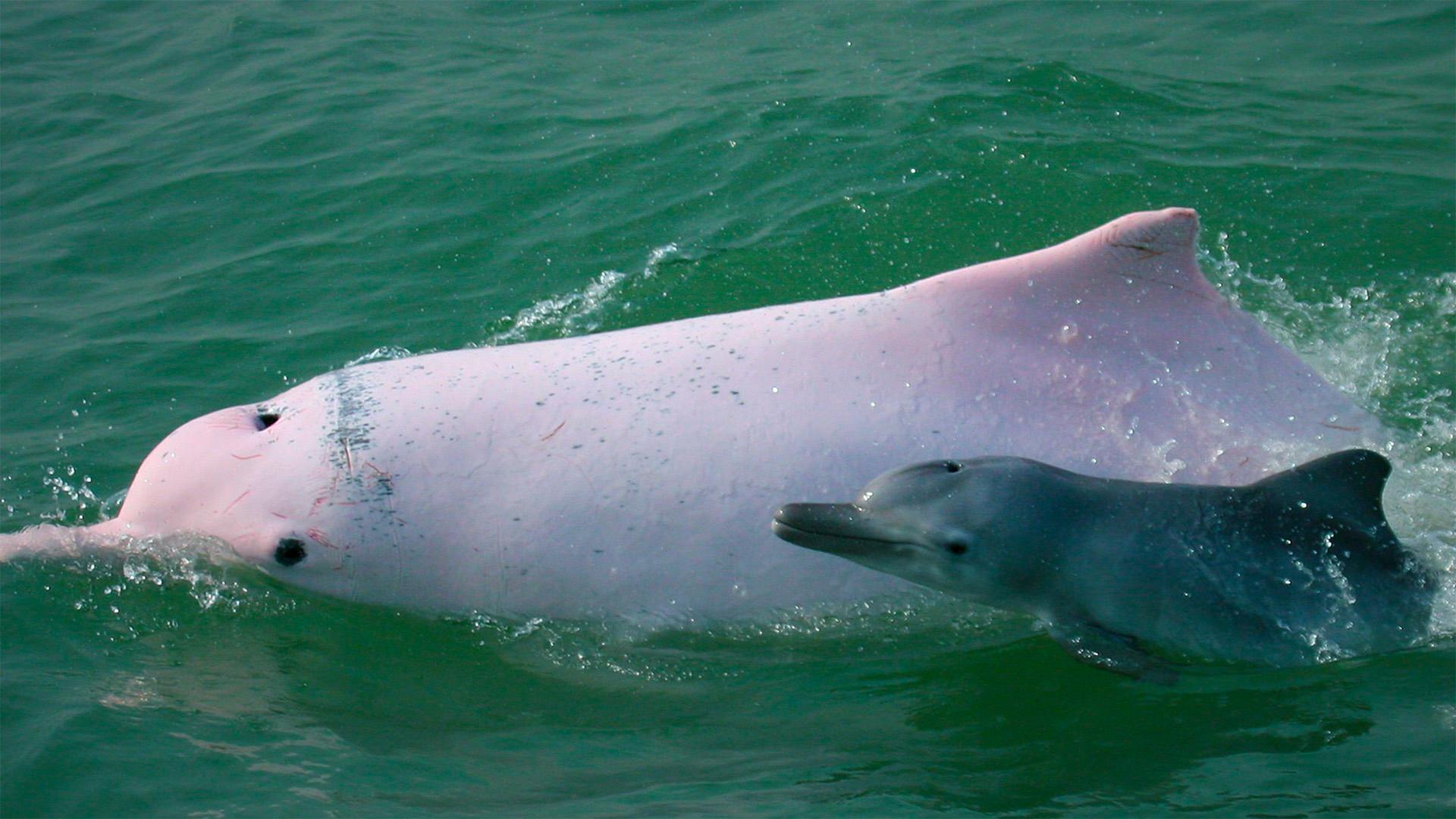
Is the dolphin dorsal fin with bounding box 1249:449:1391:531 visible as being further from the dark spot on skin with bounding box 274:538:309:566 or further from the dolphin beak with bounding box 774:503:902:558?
the dark spot on skin with bounding box 274:538:309:566

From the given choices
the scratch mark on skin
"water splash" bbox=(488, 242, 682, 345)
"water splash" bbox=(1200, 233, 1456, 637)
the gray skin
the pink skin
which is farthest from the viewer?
"water splash" bbox=(488, 242, 682, 345)

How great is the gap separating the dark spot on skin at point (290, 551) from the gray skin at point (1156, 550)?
2.26 metres

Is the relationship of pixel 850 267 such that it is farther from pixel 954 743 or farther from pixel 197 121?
pixel 197 121

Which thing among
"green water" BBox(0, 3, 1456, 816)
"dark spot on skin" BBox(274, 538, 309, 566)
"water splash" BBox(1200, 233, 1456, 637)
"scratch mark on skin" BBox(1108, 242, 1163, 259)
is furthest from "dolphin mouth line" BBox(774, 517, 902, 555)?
"water splash" BBox(1200, 233, 1456, 637)

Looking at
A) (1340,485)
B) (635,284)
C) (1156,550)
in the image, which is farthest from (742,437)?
(635,284)

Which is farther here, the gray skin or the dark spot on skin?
the dark spot on skin

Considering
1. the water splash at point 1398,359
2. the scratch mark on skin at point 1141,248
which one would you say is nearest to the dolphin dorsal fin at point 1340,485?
the water splash at point 1398,359

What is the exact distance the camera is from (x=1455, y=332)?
26.3 ft

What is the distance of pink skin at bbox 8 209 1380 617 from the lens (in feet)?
18.2

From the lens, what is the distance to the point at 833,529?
16.3ft

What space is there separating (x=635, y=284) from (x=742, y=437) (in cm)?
403

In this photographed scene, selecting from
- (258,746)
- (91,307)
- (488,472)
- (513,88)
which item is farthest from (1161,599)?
(513,88)

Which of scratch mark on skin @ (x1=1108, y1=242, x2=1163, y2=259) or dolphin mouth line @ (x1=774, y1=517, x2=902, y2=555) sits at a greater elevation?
scratch mark on skin @ (x1=1108, y1=242, x2=1163, y2=259)

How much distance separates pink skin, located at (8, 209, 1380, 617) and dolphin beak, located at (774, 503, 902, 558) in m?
0.45
